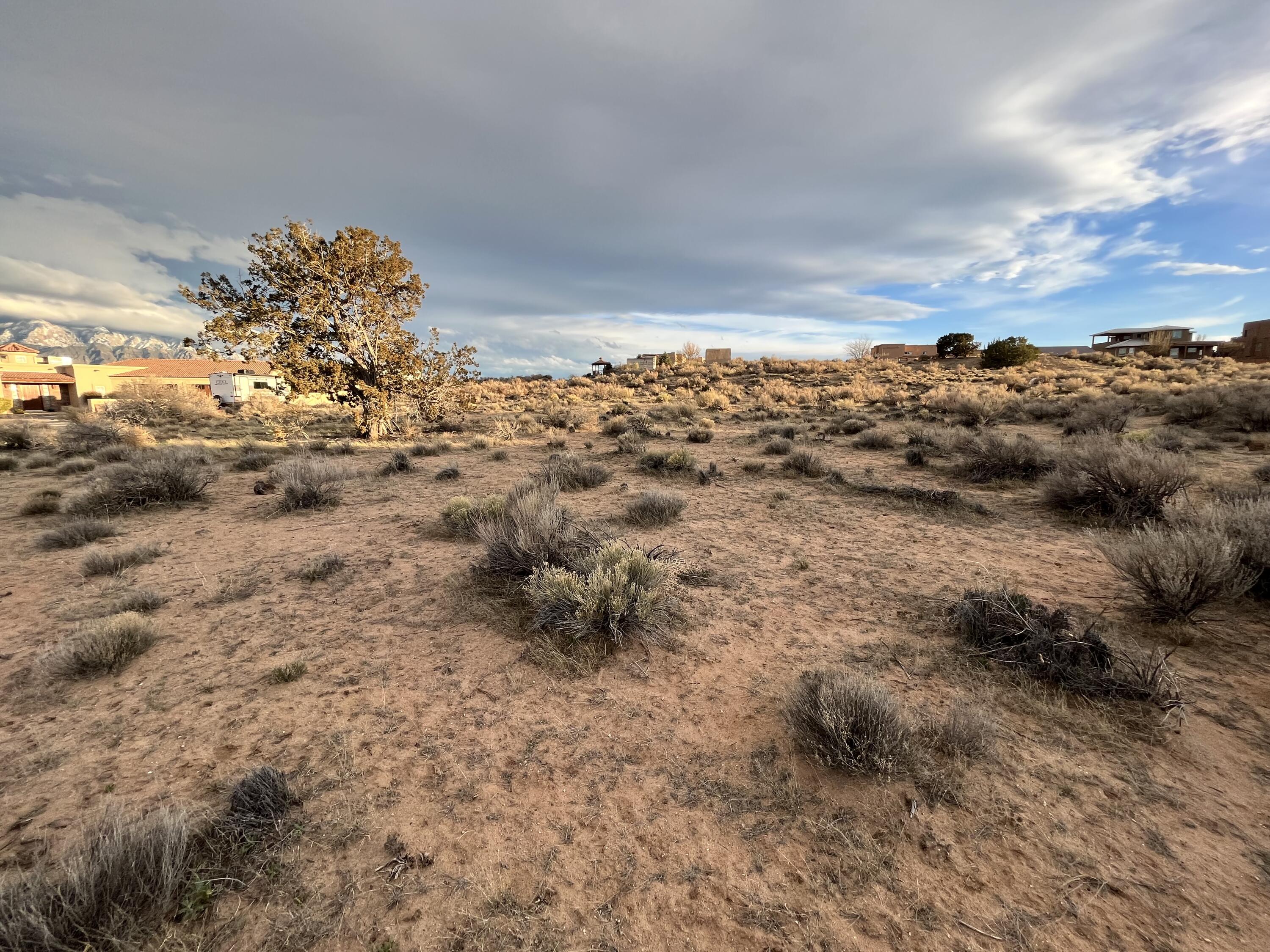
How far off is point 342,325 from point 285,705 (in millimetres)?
14002

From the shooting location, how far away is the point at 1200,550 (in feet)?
12.4

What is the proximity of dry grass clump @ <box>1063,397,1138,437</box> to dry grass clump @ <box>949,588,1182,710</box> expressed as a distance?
9.72 metres

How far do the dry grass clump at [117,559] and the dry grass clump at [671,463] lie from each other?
776 centimetres

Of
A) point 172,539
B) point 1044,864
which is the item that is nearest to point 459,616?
point 1044,864

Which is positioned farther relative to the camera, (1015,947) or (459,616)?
(459,616)

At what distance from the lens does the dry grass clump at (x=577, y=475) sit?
30.3ft

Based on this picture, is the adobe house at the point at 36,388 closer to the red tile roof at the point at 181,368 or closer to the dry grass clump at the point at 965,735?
the red tile roof at the point at 181,368

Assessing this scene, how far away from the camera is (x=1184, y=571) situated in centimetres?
371

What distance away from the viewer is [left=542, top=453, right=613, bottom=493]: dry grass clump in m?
9.25

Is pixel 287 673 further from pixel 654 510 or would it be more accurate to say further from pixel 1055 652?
pixel 1055 652

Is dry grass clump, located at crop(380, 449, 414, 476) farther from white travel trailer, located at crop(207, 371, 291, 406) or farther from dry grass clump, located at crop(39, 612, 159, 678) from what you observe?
white travel trailer, located at crop(207, 371, 291, 406)

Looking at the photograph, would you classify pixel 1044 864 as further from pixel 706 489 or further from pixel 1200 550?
pixel 706 489

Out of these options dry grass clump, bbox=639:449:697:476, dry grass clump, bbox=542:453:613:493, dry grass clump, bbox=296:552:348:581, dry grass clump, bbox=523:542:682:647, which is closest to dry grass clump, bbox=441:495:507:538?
dry grass clump, bbox=296:552:348:581

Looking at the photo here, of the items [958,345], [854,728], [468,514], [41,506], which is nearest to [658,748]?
[854,728]
